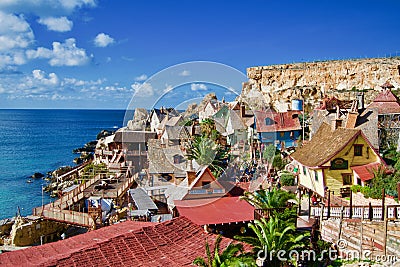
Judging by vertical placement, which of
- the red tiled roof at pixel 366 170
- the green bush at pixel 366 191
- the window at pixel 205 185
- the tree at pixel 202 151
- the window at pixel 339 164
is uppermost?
the tree at pixel 202 151

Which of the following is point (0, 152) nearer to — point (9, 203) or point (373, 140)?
point (9, 203)

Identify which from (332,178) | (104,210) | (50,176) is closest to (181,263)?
(332,178)

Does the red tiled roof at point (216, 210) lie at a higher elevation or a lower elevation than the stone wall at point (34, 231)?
higher

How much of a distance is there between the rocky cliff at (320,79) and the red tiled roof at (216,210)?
3092 cm

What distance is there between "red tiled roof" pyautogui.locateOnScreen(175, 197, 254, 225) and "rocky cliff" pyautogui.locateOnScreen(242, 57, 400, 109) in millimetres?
30920

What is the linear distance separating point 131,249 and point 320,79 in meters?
56.0

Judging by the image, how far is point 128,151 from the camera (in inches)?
1315

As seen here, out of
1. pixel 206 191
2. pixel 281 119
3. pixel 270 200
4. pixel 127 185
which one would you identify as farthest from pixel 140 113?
pixel 270 200

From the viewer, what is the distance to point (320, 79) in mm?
62312

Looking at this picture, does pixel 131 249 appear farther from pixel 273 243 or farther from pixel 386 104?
pixel 386 104

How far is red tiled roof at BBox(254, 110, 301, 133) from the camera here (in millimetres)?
Answer: 36531

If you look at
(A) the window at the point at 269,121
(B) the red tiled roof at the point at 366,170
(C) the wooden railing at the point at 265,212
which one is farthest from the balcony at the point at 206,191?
(A) the window at the point at 269,121

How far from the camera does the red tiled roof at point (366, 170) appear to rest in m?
19.8

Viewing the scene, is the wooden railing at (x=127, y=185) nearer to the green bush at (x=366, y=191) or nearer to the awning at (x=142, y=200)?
the awning at (x=142, y=200)
